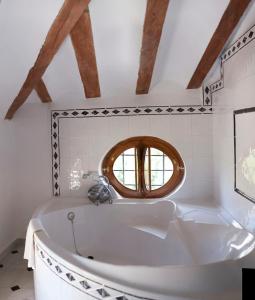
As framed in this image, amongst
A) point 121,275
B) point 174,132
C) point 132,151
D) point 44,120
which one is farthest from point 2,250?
point 174,132

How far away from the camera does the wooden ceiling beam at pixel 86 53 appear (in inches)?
79.0

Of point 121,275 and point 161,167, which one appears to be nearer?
point 121,275

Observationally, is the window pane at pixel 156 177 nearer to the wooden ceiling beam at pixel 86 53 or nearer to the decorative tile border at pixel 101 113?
the decorative tile border at pixel 101 113

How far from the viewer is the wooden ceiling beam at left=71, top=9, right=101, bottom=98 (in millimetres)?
2008

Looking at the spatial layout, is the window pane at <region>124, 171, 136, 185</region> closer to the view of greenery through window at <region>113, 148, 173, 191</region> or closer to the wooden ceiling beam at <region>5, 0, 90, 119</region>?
the view of greenery through window at <region>113, 148, 173, 191</region>

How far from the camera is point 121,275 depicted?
62.3 inches

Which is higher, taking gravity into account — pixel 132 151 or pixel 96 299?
pixel 132 151

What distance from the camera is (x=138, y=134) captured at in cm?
321

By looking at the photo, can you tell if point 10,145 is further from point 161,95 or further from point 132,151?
point 161,95

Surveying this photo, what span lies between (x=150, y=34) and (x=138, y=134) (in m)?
1.34

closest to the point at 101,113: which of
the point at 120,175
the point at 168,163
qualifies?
the point at 120,175

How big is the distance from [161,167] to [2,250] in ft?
6.80

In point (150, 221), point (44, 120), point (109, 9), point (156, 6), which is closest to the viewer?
point (156, 6)

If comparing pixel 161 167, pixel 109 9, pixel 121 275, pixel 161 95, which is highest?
pixel 109 9
